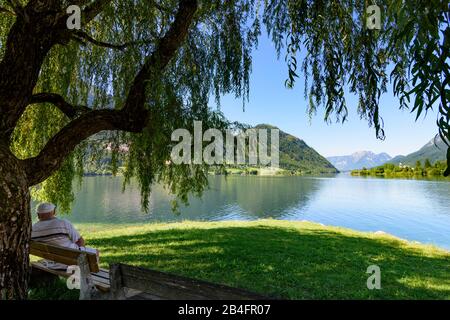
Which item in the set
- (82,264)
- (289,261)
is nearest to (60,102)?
(82,264)

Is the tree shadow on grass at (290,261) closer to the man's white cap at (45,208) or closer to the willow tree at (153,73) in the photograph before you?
the willow tree at (153,73)

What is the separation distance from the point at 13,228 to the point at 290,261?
6.18 meters

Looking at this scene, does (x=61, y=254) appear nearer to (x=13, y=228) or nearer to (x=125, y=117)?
(x=13, y=228)

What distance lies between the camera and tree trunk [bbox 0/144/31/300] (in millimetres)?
3918

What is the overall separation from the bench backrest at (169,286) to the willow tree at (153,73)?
1.48m

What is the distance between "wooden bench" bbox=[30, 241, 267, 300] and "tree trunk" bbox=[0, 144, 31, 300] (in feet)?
2.08

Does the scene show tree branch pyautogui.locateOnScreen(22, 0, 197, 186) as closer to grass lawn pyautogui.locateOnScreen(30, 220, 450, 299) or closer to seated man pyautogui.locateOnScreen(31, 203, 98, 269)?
seated man pyautogui.locateOnScreen(31, 203, 98, 269)

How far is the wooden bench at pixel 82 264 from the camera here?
14.2ft

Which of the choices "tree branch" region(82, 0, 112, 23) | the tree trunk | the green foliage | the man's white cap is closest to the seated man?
the man's white cap

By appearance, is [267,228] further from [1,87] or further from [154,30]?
[1,87]

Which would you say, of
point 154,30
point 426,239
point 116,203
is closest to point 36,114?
point 154,30

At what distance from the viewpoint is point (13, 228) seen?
3990 millimetres
